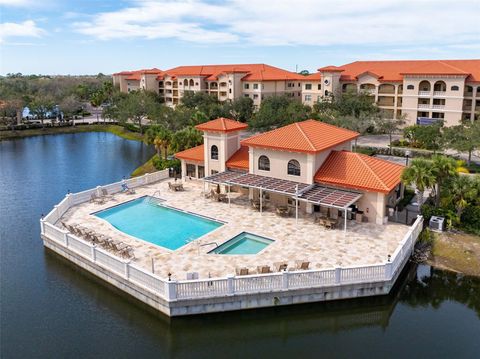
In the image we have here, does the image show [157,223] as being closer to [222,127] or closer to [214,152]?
[214,152]

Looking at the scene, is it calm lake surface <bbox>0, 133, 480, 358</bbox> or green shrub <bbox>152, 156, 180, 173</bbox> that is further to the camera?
green shrub <bbox>152, 156, 180, 173</bbox>

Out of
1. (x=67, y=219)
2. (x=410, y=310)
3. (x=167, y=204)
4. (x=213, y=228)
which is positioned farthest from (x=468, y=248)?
(x=67, y=219)

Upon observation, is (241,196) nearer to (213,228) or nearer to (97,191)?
(213,228)

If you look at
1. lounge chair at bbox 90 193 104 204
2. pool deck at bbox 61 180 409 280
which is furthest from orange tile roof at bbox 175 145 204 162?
lounge chair at bbox 90 193 104 204

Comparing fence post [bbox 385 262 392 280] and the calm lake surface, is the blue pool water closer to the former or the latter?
the calm lake surface

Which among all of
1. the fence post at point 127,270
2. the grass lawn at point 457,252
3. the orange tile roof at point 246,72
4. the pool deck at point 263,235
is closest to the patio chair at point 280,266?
the pool deck at point 263,235
